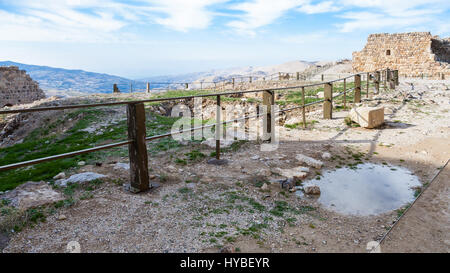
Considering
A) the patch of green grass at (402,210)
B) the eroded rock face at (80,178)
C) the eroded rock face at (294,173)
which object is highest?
the eroded rock face at (80,178)

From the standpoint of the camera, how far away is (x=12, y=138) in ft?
41.5

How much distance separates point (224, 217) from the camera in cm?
334

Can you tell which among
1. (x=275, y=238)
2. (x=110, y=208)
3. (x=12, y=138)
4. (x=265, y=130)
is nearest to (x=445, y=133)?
(x=265, y=130)

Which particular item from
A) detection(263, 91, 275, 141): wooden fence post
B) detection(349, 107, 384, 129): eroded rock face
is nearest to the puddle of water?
detection(263, 91, 275, 141): wooden fence post

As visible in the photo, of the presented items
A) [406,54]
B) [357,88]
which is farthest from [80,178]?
[406,54]

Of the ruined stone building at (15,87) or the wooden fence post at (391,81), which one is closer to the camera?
the wooden fence post at (391,81)

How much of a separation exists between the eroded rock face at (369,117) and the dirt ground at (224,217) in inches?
78.6

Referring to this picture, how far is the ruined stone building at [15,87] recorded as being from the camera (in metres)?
22.2

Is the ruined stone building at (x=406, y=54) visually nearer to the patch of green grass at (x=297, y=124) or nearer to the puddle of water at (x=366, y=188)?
the patch of green grass at (x=297, y=124)

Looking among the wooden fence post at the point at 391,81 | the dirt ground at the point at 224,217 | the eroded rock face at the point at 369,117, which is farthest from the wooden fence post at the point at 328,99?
the wooden fence post at the point at 391,81

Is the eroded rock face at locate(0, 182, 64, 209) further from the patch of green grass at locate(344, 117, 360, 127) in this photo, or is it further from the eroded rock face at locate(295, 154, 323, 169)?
the patch of green grass at locate(344, 117, 360, 127)

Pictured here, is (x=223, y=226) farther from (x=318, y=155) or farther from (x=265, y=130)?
(x=265, y=130)

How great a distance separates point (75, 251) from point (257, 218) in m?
1.73

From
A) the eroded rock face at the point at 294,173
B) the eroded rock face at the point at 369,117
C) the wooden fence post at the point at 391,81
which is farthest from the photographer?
the wooden fence post at the point at 391,81
